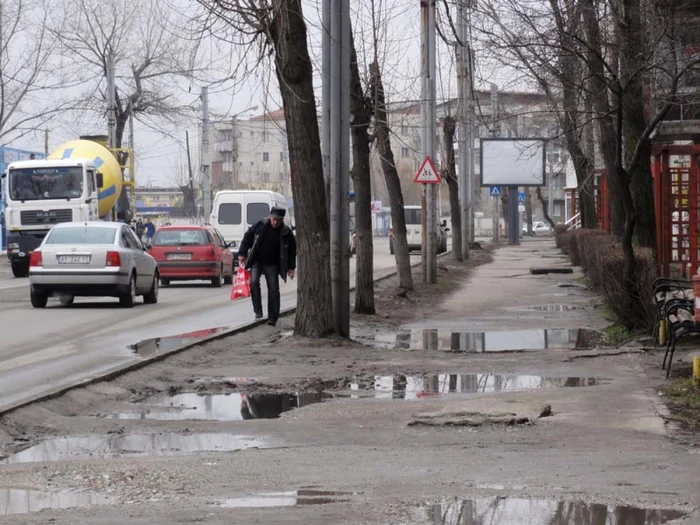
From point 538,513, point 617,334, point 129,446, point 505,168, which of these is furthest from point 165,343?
point 505,168

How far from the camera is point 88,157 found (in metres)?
40.7

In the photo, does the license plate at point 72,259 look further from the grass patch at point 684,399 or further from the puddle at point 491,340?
the grass patch at point 684,399

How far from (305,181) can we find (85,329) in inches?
188

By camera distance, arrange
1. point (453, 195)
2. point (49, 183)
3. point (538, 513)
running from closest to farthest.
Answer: point (538, 513) → point (49, 183) → point (453, 195)

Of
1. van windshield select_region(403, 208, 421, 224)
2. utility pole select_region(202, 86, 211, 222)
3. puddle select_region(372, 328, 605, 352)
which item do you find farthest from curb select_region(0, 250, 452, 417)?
van windshield select_region(403, 208, 421, 224)

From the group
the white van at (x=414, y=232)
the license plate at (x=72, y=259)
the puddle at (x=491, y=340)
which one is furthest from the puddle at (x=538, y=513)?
the white van at (x=414, y=232)

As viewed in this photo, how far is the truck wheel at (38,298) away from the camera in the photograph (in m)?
23.8

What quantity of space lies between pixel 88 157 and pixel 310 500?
34954mm

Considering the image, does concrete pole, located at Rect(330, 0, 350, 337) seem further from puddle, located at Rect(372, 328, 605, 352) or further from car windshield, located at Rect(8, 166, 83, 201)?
car windshield, located at Rect(8, 166, 83, 201)

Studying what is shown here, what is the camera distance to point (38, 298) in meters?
23.9

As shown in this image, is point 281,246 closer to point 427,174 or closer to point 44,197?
point 427,174

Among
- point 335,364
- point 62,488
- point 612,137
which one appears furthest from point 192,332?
point 62,488

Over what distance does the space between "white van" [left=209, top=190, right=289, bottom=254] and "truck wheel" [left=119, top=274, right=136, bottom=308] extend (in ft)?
55.0

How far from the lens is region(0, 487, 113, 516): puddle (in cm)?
677
